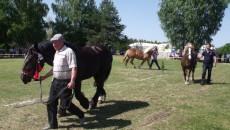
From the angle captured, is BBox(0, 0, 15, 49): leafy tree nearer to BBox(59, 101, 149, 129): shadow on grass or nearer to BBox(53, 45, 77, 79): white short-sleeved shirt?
BBox(59, 101, 149, 129): shadow on grass

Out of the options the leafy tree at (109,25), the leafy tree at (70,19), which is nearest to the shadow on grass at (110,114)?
the leafy tree at (109,25)

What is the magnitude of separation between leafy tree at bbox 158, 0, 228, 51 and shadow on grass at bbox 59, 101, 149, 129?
32779 millimetres

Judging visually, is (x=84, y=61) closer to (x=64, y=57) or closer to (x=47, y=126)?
(x=64, y=57)

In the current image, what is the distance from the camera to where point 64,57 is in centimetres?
420

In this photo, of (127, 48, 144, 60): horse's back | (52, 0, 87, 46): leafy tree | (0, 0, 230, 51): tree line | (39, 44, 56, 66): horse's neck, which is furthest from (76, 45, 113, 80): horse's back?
(52, 0, 87, 46): leafy tree

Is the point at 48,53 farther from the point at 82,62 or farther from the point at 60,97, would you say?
the point at 60,97

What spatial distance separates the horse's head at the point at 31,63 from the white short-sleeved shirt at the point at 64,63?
0.57m

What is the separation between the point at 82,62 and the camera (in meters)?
5.23

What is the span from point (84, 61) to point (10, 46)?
4207 cm

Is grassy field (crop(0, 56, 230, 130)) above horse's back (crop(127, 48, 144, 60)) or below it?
below

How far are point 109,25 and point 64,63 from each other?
4926 centimetres

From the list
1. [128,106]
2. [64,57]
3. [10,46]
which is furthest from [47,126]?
[10,46]

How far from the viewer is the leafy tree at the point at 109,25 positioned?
52.7m

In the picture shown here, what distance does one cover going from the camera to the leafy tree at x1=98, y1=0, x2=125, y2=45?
5269 centimetres
